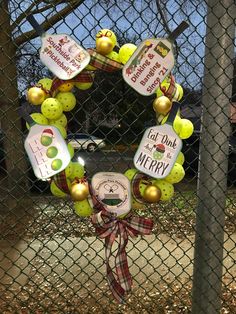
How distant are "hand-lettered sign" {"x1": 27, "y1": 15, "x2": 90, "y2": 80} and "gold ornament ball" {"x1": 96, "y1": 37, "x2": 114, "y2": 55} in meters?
0.10

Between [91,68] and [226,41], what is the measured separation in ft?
2.49

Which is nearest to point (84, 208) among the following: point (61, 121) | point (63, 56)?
point (61, 121)

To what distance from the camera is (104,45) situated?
233cm

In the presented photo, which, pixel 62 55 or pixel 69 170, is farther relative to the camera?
pixel 69 170

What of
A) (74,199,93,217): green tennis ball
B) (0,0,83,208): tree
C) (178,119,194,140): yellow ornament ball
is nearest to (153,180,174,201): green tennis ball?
(178,119,194,140): yellow ornament ball

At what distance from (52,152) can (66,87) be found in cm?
36

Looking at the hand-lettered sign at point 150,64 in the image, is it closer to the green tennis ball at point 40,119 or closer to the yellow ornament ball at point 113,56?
the yellow ornament ball at point 113,56

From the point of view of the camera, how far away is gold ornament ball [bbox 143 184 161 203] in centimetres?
243

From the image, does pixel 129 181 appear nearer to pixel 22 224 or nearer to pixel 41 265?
pixel 41 265

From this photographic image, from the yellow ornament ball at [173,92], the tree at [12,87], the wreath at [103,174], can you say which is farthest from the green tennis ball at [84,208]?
the tree at [12,87]

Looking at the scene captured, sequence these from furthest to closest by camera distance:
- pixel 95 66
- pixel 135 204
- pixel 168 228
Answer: pixel 168 228 → pixel 135 204 → pixel 95 66

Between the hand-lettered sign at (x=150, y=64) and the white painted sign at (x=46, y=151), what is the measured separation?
48 cm

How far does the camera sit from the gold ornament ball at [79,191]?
2.39 meters

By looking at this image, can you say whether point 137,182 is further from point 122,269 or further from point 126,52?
point 126,52
